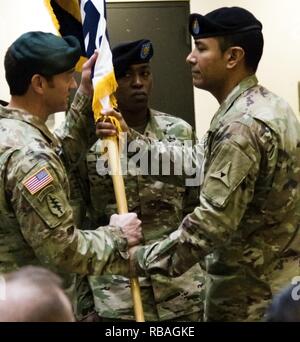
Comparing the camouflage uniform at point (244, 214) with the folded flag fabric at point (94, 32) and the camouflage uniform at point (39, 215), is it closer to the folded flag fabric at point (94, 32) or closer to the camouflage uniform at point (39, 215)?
the camouflage uniform at point (39, 215)

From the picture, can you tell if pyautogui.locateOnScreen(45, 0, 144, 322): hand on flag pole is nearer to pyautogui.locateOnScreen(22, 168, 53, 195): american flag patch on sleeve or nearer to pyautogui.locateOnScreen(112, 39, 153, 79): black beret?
pyautogui.locateOnScreen(112, 39, 153, 79): black beret

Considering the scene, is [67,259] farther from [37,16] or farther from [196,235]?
[37,16]

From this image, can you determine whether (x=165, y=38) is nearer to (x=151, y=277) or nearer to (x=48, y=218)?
(x=151, y=277)

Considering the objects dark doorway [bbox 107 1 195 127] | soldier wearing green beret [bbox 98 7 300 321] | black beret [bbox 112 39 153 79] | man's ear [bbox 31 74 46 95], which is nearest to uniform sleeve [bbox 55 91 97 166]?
black beret [bbox 112 39 153 79]

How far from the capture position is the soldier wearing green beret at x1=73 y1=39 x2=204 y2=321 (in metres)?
2.06

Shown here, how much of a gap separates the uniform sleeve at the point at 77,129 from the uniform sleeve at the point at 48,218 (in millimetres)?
391

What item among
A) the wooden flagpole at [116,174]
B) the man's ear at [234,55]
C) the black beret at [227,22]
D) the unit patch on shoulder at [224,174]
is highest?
the black beret at [227,22]

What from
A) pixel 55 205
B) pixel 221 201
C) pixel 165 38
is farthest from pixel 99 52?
pixel 165 38

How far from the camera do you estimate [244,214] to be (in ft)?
5.50

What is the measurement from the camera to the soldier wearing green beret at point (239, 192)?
1.60 m

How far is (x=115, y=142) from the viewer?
1.95 metres

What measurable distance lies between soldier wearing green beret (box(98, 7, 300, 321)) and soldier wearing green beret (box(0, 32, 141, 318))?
0.11 meters

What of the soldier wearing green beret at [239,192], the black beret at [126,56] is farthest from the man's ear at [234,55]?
the black beret at [126,56]
